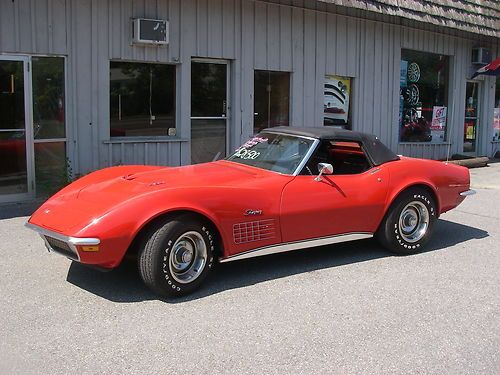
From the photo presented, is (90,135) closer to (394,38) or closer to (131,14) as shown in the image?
(131,14)

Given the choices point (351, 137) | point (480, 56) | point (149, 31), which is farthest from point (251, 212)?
point (480, 56)

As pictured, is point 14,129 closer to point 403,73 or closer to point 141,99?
point 141,99

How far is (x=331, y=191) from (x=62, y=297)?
256 cm

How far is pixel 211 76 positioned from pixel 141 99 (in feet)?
Answer: 4.83

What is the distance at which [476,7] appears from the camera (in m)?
13.5

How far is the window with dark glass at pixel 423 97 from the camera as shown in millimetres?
13797

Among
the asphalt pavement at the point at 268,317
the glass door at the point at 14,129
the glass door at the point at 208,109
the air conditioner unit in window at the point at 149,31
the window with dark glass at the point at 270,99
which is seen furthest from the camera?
the window with dark glass at the point at 270,99

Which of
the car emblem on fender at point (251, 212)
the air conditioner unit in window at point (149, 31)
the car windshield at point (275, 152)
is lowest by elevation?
the car emblem on fender at point (251, 212)

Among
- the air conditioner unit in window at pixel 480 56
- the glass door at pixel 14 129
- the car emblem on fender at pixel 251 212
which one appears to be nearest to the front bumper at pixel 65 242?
the car emblem on fender at pixel 251 212

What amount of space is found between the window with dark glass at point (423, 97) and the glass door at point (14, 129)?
864 cm

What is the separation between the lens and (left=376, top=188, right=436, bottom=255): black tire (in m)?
5.94

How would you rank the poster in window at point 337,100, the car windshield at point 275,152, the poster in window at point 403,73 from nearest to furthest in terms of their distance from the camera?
the car windshield at point 275,152, the poster in window at point 337,100, the poster in window at point 403,73

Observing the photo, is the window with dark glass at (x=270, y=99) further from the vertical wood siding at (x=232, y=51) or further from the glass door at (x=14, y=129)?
the glass door at (x=14, y=129)

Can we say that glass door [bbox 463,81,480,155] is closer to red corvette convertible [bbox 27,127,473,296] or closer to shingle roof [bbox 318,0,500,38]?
shingle roof [bbox 318,0,500,38]
